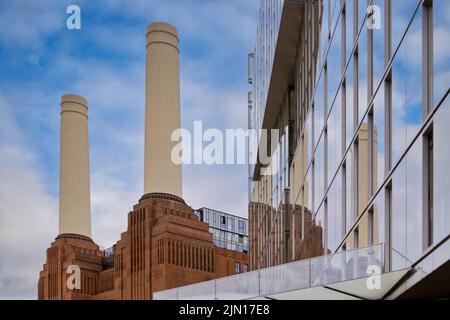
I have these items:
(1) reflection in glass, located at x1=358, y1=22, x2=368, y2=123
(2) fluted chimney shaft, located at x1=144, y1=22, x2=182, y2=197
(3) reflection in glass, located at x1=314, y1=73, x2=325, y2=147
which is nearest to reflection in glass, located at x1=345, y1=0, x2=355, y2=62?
(1) reflection in glass, located at x1=358, y1=22, x2=368, y2=123

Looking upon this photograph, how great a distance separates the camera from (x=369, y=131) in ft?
63.8

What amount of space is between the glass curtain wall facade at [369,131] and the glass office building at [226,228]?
109 m

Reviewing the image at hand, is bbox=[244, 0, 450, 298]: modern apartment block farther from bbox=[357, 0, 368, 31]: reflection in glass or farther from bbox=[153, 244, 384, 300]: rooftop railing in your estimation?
bbox=[153, 244, 384, 300]: rooftop railing

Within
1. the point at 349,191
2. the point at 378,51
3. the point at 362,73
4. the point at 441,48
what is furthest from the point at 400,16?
the point at 349,191

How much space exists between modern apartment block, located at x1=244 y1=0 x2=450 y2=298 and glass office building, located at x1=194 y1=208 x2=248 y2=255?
4230 inches

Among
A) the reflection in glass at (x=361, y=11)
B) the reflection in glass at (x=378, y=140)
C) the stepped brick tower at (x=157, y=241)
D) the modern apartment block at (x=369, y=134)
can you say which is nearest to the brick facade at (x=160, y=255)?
the stepped brick tower at (x=157, y=241)

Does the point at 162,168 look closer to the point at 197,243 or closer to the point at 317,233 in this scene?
the point at 197,243

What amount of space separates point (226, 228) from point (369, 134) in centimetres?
12918

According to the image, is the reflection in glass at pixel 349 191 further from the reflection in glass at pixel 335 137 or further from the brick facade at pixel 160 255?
the brick facade at pixel 160 255

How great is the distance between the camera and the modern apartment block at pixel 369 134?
1454 centimetres

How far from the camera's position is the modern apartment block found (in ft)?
47.7

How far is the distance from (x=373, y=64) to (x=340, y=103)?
4132 mm

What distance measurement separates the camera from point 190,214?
110 m
